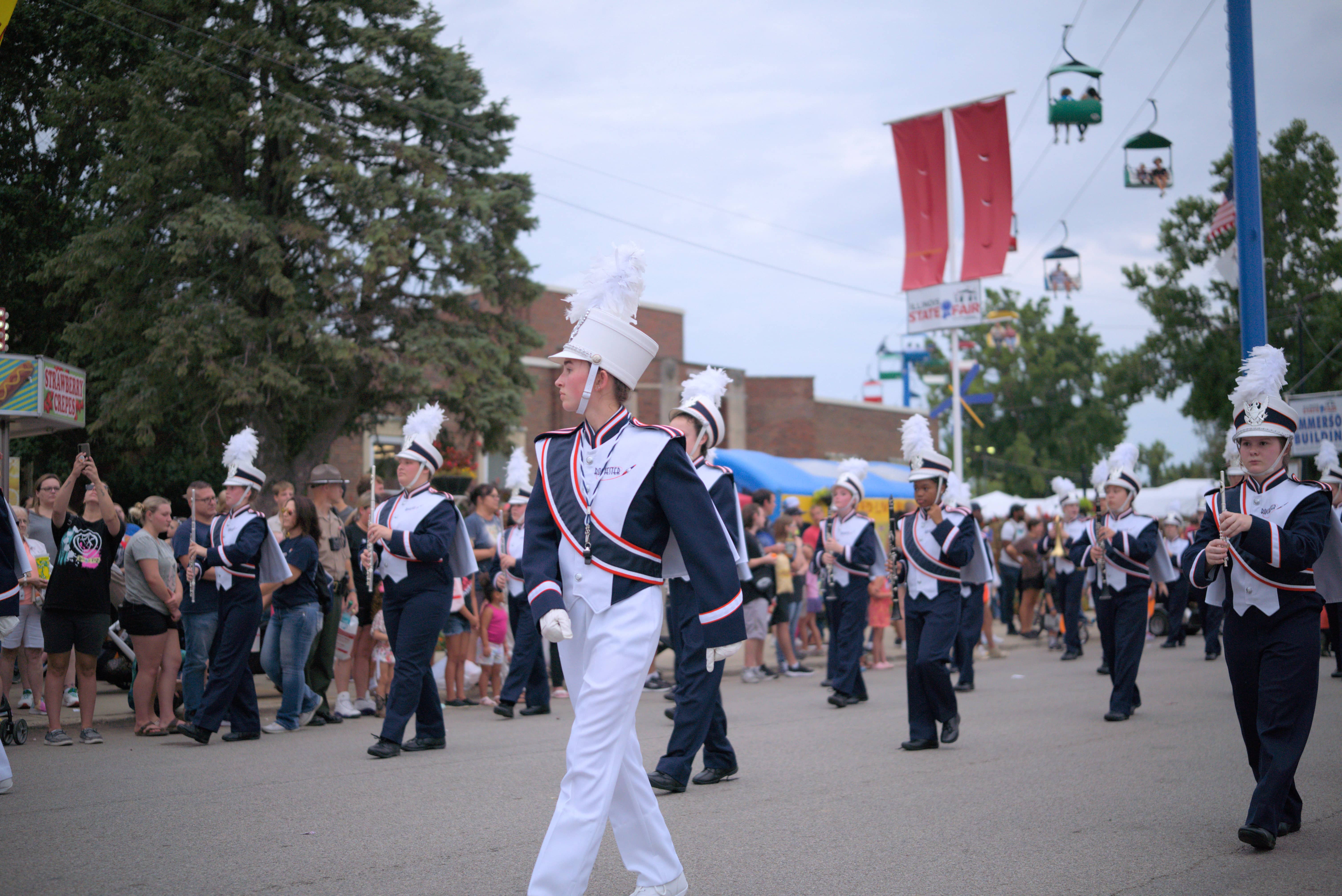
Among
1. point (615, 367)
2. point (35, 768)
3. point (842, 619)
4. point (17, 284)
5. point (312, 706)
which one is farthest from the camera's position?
point (17, 284)

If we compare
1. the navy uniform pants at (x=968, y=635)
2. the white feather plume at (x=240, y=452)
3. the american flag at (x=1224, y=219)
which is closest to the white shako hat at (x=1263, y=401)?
the navy uniform pants at (x=968, y=635)

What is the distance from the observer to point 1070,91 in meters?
19.0

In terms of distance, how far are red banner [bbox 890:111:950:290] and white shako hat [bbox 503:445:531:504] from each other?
1295 cm

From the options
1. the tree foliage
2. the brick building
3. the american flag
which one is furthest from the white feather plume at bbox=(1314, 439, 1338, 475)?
the brick building

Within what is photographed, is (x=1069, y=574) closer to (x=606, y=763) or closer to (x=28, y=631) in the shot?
(x=28, y=631)

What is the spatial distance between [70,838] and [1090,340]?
4748 cm

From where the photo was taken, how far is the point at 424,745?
8.38 metres

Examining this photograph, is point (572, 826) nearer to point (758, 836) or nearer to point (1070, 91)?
point (758, 836)

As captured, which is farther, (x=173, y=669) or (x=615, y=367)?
(x=173, y=669)

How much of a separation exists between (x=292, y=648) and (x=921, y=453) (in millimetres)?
5284

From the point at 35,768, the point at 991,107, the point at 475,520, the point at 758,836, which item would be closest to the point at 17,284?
the point at 475,520

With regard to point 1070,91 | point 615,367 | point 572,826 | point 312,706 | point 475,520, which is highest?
point 1070,91

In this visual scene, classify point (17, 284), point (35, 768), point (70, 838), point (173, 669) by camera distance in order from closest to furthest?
point (70, 838), point (35, 768), point (173, 669), point (17, 284)

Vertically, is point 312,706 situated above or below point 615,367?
below
